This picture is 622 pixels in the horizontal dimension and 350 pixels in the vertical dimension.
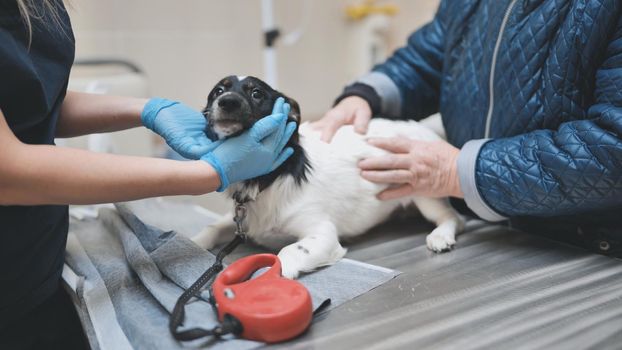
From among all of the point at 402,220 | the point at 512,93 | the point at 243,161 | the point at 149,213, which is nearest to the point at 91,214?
the point at 149,213

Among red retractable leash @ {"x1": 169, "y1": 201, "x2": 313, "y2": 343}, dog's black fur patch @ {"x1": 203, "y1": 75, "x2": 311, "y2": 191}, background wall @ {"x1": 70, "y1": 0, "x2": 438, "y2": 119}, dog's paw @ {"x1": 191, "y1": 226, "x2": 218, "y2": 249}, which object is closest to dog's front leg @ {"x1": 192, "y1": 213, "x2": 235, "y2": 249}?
dog's paw @ {"x1": 191, "y1": 226, "x2": 218, "y2": 249}

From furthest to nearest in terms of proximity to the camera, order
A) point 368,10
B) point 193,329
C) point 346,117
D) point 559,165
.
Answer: point 368,10 < point 346,117 < point 559,165 < point 193,329

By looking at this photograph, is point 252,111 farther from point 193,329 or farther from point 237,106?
point 193,329

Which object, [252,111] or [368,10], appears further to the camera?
[368,10]

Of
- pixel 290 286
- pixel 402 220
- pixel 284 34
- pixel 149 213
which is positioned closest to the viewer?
pixel 290 286

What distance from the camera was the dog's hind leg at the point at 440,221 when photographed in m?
1.19

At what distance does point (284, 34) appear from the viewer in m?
2.64

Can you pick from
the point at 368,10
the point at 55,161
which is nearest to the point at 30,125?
the point at 55,161

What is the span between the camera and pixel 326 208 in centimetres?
125

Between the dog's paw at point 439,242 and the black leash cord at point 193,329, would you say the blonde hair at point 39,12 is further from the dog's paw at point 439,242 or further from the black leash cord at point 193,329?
the dog's paw at point 439,242

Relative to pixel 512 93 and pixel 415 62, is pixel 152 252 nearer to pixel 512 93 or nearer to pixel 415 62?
pixel 512 93

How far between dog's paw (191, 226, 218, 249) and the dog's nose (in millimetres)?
373

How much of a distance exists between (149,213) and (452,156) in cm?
83

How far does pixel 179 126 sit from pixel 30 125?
0.28 meters
